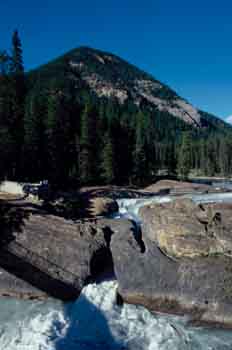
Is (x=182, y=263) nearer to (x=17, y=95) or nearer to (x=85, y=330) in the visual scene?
(x=85, y=330)

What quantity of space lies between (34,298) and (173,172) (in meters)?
61.9

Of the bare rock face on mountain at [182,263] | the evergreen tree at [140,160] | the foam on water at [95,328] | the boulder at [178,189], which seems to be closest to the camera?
the foam on water at [95,328]

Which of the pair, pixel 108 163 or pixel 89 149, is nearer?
pixel 108 163

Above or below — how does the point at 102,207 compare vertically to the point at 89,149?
below

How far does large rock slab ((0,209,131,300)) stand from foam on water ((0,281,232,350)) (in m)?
0.60

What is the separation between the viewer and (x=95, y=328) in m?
9.14

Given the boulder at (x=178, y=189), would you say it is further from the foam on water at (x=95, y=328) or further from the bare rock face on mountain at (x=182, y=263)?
Result: the foam on water at (x=95, y=328)

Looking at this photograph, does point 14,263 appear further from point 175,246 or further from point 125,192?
point 125,192

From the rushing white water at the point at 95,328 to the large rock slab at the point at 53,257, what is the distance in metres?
0.55

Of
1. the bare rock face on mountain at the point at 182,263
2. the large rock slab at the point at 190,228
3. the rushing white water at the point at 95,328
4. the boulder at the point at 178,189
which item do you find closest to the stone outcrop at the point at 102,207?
the large rock slab at the point at 190,228

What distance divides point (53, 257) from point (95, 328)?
3771 millimetres

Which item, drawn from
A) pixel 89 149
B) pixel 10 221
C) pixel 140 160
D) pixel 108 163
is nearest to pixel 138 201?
pixel 108 163

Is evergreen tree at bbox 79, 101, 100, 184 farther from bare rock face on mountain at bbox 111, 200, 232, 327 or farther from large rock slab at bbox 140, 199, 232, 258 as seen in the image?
bare rock face on mountain at bbox 111, 200, 232, 327

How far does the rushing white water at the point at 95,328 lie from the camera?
8211 mm
